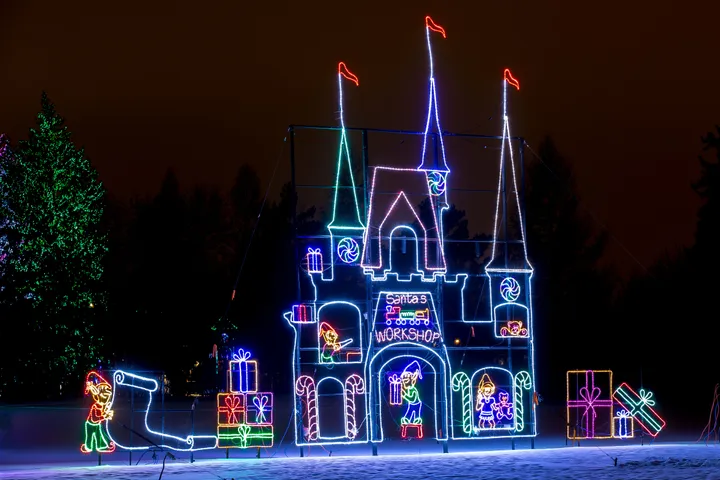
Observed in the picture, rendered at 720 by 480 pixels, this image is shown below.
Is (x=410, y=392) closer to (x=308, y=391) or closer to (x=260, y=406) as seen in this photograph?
(x=308, y=391)

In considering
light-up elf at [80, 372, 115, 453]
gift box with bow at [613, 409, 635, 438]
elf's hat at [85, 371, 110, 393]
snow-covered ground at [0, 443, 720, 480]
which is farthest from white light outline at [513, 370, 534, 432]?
elf's hat at [85, 371, 110, 393]

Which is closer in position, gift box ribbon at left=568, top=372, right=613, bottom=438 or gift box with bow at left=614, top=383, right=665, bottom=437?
gift box ribbon at left=568, top=372, right=613, bottom=438

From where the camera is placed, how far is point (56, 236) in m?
32.0

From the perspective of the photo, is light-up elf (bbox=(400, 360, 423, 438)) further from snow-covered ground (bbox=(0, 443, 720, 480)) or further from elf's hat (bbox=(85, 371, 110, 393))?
elf's hat (bbox=(85, 371, 110, 393))

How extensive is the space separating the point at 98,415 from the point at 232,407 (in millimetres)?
2709

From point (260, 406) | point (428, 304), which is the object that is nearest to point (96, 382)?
point (260, 406)

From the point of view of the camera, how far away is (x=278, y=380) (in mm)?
35219

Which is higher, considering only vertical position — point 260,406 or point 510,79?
point 510,79

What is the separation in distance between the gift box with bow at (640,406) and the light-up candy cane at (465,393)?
3.80 metres

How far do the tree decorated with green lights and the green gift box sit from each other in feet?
43.3

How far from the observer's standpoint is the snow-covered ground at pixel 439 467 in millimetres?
15422

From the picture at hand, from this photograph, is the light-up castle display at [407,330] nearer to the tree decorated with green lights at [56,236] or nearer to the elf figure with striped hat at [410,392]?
the elf figure with striped hat at [410,392]

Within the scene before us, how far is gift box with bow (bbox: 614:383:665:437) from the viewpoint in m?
22.5

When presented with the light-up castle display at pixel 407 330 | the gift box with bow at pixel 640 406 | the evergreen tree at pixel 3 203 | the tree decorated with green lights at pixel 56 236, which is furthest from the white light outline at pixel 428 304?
the tree decorated with green lights at pixel 56 236
